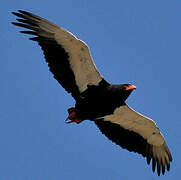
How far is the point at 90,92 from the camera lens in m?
24.5

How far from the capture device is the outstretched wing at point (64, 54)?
24203mm

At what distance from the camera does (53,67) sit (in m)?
24.5

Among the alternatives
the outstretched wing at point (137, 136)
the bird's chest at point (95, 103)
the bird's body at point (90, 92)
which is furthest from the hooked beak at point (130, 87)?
the outstretched wing at point (137, 136)

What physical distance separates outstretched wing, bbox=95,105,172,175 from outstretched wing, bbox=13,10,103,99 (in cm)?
170

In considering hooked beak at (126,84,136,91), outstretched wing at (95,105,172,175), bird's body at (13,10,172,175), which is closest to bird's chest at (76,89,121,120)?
bird's body at (13,10,172,175)

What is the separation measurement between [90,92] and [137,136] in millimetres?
2668

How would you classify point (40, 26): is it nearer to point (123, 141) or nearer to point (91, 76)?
point (91, 76)

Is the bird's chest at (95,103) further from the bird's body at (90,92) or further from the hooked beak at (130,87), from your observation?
the hooked beak at (130,87)

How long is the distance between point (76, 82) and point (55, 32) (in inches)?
73.9

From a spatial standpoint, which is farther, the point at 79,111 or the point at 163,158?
the point at 163,158

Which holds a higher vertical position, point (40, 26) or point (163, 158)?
point (40, 26)

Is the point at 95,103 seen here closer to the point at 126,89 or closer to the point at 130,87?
the point at 126,89

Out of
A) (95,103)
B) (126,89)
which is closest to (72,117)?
(95,103)

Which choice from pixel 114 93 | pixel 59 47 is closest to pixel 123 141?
pixel 114 93
